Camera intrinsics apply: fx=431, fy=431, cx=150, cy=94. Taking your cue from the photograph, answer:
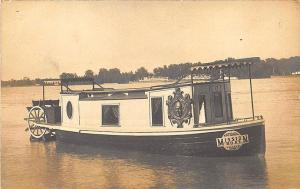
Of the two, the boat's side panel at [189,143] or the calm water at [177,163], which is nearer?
the calm water at [177,163]

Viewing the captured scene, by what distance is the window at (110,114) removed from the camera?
433 cm

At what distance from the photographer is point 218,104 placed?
161 inches

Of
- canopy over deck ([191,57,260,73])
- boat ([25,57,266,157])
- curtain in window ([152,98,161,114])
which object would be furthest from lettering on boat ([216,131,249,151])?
curtain in window ([152,98,161,114])

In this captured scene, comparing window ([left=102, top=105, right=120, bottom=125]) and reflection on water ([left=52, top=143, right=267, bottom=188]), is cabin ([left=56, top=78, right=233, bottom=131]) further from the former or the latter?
reflection on water ([left=52, top=143, right=267, bottom=188])

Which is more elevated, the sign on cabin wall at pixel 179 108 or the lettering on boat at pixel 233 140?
the sign on cabin wall at pixel 179 108

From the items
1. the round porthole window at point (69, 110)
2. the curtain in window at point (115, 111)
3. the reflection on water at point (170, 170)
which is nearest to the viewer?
the reflection on water at point (170, 170)

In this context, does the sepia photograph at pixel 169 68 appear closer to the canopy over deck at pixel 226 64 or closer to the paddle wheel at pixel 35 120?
the canopy over deck at pixel 226 64

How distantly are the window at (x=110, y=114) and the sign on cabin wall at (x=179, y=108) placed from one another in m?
0.59

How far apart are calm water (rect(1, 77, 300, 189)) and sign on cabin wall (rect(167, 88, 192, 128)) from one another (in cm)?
A: 35

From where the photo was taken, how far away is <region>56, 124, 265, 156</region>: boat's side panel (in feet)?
12.6

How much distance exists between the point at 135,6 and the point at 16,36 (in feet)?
3.55

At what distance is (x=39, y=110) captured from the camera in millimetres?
4332

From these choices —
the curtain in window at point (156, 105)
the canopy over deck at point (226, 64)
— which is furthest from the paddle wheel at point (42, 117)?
the canopy over deck at point (226, 64)

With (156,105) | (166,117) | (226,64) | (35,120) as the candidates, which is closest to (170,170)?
(166,117)
